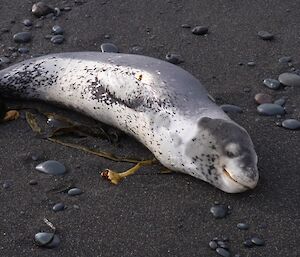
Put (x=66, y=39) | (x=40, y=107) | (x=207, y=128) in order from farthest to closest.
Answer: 1. (x=66, y=39)
2. (x=40, y=107)
3. (x=207, y=128)

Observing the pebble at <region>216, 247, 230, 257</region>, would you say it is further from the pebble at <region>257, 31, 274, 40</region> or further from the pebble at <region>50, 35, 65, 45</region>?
the pebble at <region>50, 35, 65, 45</region>

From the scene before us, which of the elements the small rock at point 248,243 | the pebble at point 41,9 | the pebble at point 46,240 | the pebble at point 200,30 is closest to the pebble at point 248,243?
the small rock at point 248,243

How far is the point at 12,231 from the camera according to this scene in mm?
3293

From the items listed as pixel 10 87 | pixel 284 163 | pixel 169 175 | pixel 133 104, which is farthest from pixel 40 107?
pixel 284 163

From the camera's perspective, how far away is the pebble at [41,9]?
5.42 m

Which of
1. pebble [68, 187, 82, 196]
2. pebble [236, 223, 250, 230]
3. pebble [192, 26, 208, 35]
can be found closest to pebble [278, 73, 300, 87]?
pebble [192, 26, 208, 35]

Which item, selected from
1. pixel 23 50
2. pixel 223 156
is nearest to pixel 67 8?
pixel 23 50

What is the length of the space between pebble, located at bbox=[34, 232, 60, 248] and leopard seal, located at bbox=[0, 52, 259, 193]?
0.80 metres

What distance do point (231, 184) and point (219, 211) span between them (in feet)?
0.49

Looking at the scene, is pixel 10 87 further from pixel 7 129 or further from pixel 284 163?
pixel 284 163

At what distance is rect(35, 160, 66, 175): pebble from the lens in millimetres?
3718

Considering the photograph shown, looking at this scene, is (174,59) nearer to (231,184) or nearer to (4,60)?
(4,60)

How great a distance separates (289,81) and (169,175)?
4.07 ft

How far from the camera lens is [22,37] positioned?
5.11m
